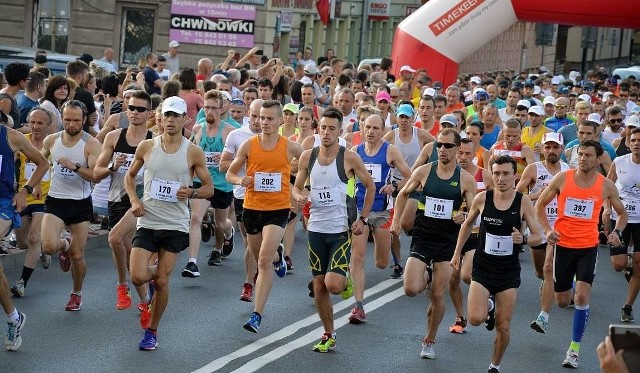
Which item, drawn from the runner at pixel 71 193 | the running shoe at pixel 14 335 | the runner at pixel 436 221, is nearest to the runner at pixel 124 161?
the runner at pixel 71 193

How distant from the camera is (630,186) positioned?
14703 millimetres

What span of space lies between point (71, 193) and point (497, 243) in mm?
3667

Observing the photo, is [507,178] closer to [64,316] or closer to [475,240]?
[475,240]

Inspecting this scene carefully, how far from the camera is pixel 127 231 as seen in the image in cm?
1262

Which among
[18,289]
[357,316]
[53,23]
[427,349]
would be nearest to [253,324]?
[427,349]

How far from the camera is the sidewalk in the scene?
14.7 metres

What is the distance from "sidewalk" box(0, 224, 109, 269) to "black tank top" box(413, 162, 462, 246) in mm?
4445

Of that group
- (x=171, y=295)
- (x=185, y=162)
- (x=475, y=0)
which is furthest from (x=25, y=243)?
(x=475, y=0)

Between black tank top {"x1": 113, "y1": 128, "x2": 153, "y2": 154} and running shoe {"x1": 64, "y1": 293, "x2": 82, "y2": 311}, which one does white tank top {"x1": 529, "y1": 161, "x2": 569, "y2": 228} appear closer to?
black tank top {"x1": 113, "y1": 128, "x2": 153, "y2": 154}

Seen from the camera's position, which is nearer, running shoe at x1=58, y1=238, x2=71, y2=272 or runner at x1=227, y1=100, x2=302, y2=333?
runner at x1=227, y1=100, x2=302, y2=333

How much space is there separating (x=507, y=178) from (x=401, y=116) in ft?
15.8

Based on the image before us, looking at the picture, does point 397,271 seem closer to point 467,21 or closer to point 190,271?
point 190,271

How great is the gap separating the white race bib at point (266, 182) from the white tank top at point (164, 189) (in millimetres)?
1155

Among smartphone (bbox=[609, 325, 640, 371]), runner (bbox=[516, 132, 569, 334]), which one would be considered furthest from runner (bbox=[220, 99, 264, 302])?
smartphone (bbox=[609, 325, 640, 371])
